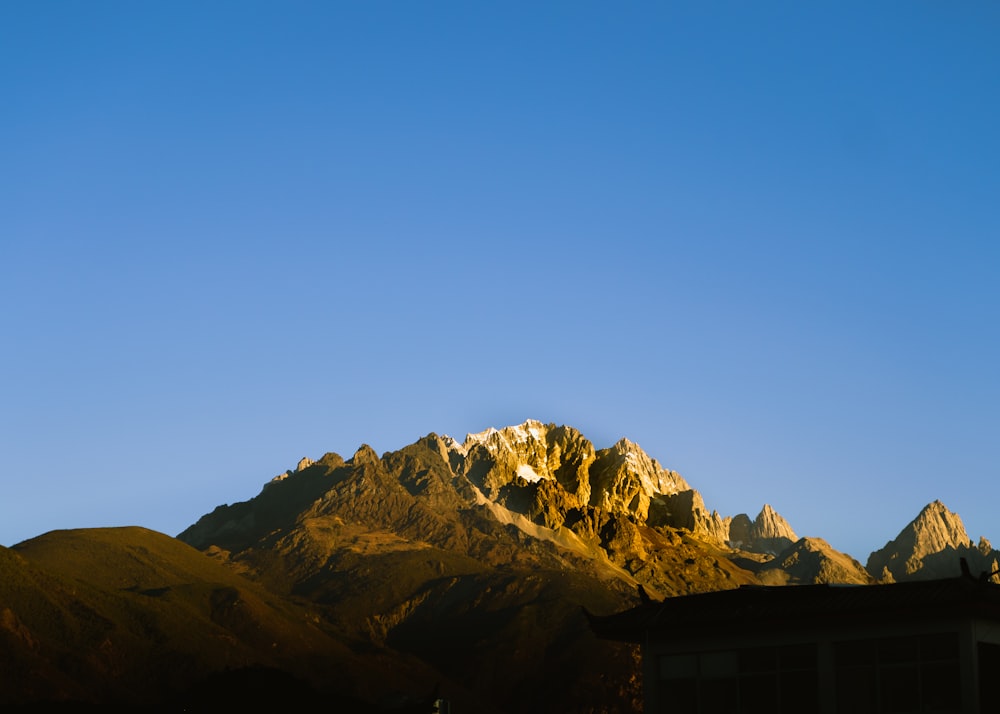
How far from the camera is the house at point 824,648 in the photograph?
1959 inches

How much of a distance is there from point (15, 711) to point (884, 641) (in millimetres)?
39721

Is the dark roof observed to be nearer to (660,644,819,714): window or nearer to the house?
the house

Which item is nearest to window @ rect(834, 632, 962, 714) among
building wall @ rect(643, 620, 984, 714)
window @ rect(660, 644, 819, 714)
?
building wall @ rect(643, 620, 984, 714)

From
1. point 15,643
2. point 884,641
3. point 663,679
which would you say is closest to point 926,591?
point 884,641

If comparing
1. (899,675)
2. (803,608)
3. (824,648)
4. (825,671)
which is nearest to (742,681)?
(825,671)

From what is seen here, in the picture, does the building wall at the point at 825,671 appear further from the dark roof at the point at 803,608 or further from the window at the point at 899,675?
the dark roof at the point at 803,608

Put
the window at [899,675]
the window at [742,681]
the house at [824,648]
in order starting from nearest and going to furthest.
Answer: the house at [824,648], the window at [899,675], the window at [742,681]

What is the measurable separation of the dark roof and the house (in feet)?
0.16

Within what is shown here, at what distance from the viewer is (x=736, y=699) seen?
178 feet

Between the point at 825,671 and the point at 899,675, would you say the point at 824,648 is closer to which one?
the point at 825,671

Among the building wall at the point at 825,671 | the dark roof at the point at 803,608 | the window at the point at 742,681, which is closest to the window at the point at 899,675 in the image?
the building wall at the point at 825,671

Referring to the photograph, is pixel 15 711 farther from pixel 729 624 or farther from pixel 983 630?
pixel 983 630

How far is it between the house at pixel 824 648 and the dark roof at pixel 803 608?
5 centimetres

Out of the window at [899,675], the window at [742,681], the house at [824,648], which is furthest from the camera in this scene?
the window at [742,681]
